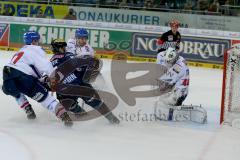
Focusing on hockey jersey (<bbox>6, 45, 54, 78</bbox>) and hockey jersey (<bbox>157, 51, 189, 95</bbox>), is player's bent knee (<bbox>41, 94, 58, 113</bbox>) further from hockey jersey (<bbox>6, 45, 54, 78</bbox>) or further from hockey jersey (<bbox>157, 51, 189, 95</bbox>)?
hockey jersey (<bbox>157, 51, 189, 95</bbox>)

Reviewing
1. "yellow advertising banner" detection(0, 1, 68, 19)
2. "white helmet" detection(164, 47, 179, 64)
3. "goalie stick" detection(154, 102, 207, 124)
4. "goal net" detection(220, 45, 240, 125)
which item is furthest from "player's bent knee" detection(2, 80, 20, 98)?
"yellow advertising banner" detection(0, 1, 68, 19)

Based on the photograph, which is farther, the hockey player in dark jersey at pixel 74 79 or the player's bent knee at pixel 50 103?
the hockey player in dark jersey at pixel 74 79

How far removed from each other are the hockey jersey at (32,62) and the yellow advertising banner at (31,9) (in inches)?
299

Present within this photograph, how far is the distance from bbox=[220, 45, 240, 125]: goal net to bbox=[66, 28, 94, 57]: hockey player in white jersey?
68.1 inches

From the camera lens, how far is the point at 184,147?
17.6 feet

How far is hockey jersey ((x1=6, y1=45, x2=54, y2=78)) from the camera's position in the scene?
5758 millimetres

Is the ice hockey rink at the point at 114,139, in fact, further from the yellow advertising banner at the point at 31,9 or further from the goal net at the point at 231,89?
the yellow advertising banner at the point at 31,9

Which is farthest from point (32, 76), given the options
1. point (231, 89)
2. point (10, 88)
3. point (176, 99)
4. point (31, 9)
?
point (31, 9)

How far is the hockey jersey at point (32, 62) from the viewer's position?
18.9 ft

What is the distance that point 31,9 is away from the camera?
1369 centimetres

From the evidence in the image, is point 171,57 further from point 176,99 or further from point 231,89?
point 231,89

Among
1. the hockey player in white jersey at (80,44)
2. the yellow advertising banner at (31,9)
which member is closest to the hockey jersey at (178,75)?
the hockey player in white jersey at (80,44)

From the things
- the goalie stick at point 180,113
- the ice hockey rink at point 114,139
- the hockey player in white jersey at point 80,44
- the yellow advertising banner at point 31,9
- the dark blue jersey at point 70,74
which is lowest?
the ice hockey rink at point 114,139

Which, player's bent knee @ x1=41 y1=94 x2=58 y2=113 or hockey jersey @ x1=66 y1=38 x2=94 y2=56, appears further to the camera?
hockey jersey @ x1=66 y1=38 x2=94 y2=56
